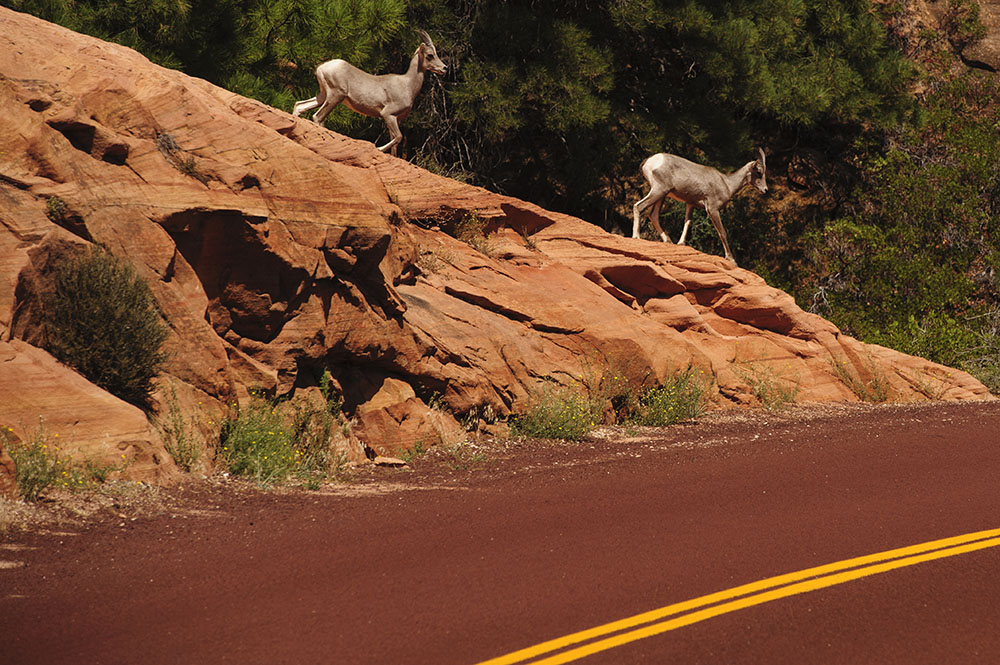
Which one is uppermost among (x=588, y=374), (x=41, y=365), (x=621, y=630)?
(x=621, y=630)

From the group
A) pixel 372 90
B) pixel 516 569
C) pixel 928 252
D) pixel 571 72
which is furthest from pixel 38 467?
pixel 928 252

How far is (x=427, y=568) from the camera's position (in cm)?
686

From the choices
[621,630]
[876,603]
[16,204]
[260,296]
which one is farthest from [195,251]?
[876,603]

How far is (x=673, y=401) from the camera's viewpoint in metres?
13.9

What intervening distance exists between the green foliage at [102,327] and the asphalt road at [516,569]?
1.23 metres

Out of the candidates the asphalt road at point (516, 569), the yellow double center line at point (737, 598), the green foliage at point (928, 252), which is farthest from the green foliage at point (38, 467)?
the green foliage at point (928, 252)

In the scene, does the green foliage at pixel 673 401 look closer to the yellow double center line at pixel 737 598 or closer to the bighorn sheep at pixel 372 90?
the bighorn sheep at pixel 372 90

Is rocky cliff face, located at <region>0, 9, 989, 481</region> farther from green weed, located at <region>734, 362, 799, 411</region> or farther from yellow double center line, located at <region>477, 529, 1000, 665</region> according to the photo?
yellow double center line, located at <region>477, 529, 1000, 665</region>

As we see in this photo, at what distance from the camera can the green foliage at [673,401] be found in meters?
13.7

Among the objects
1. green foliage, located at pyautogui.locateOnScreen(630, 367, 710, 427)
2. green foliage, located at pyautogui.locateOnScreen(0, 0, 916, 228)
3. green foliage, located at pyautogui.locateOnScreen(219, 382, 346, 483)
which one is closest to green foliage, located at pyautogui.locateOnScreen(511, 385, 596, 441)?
green foliage, located at pyautogui.locateOnScreen(630, 367, 710, 427)

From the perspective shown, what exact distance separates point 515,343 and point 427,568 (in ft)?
21.3

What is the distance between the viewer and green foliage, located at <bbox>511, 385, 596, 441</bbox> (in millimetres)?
12430

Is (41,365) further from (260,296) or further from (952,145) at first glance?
(952,145)

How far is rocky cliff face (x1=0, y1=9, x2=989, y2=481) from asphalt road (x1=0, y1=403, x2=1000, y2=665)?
1.46m
